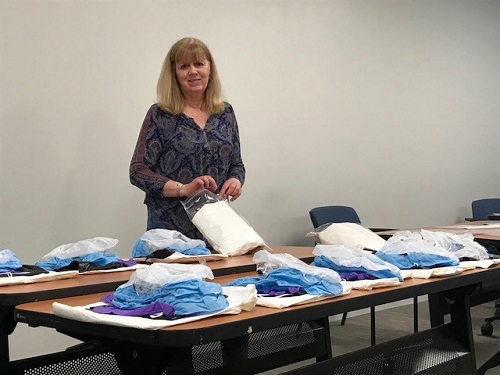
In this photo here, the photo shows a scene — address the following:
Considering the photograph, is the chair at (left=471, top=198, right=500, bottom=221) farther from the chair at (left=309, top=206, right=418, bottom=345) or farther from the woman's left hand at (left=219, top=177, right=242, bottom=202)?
the woman's left hand at (left=219, top=177, right=242, bottom=202)

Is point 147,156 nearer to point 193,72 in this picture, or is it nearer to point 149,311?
point 193,72

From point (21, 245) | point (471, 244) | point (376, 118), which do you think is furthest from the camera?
point (376, 118)

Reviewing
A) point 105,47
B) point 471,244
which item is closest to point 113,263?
point 471,244

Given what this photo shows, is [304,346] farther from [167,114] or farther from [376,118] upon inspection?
[376,118]

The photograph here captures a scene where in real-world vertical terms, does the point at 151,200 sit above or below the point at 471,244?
above

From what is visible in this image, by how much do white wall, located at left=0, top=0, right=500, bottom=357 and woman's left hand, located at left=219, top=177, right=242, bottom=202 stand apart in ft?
3.92

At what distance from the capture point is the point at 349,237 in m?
2.81

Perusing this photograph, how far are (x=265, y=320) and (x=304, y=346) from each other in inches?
44.5

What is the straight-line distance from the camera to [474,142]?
20.0ft

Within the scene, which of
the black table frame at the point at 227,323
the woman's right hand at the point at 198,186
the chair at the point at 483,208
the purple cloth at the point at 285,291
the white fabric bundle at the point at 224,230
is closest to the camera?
the black table frame at the point at 227,323

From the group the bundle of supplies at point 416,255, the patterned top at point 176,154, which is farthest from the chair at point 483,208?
the bundle of supplies at point 416,255

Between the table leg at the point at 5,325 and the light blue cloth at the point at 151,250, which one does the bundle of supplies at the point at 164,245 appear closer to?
the light blue cloth at the point at 151,250

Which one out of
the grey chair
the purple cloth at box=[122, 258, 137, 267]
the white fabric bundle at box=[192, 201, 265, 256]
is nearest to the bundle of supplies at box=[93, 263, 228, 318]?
the purple cloth at box=[122, 258, 137, 267]

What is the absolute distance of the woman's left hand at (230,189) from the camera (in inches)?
111
